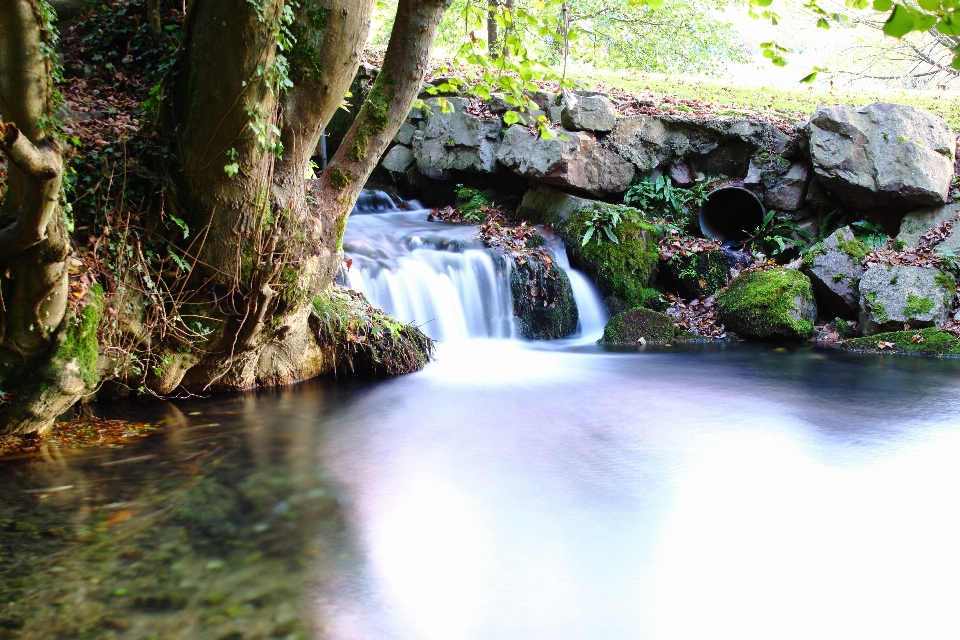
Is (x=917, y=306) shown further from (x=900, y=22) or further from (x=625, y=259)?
(x=900, y=22)

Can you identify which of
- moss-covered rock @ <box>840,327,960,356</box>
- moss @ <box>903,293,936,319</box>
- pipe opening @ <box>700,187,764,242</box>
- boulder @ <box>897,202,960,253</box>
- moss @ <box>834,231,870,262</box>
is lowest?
moss-covered rock @ <box>840,327,960,356</box>

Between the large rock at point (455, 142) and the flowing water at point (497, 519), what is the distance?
7.06 metres

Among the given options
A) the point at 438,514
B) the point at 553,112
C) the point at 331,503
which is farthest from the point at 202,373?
the point at 553,112

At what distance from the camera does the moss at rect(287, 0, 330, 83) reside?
16.3 ft

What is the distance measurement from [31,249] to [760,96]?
55.9ft

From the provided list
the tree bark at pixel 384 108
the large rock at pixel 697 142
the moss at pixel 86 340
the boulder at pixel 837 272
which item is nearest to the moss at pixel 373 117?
the tree bark at pixel 384 108

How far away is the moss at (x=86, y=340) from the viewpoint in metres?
4.58

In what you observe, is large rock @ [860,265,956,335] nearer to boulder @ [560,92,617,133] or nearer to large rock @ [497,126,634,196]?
large rock @ [497,126,634,196]

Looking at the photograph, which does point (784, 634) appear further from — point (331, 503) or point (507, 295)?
point (507, 295)

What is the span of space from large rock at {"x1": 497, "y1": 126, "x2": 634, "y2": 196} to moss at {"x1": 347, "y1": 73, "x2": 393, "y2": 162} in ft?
22.1

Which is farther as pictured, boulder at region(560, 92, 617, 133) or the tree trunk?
boulder at region(560, 92, 617, 133)

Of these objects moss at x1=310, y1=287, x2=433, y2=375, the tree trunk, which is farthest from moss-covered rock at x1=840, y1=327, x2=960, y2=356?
the tree trunk

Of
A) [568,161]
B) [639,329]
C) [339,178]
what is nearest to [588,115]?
[568,161]

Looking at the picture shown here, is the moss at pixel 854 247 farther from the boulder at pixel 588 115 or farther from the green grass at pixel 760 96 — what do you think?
the boulder at pixel 588 115
